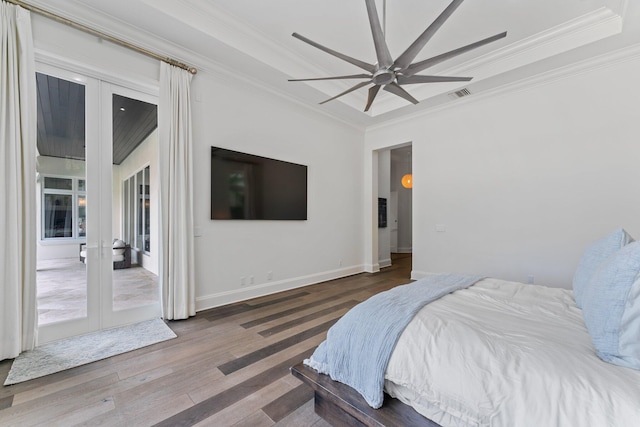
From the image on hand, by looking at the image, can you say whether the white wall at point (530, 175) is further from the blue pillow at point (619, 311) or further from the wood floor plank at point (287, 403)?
the wood floor plank at point (287, 403)

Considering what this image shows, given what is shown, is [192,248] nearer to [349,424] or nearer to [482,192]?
[349,424]

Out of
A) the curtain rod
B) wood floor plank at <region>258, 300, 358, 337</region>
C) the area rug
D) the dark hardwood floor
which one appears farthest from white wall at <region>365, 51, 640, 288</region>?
the area rug

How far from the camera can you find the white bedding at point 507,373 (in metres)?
0.95

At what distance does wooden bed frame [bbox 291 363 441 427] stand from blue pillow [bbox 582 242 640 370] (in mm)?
787

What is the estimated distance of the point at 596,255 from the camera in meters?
1.79

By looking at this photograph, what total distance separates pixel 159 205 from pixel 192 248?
63 centimetres

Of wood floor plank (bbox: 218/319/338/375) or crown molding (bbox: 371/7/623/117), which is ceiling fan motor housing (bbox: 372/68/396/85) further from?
wood floor plank (bbox: 218/319/338/375)

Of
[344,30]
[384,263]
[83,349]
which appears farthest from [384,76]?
[384,263]

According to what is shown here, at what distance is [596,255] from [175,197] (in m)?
3.84

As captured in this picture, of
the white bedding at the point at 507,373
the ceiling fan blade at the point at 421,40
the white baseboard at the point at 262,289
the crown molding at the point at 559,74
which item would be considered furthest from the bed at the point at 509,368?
the crown molding at the point at 559,74

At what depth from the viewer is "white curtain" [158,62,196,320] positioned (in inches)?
123

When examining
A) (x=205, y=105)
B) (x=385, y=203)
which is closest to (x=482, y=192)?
(x=385, y=203)

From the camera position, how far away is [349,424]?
4.86 ft

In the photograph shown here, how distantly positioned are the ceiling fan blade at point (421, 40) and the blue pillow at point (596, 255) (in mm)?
1827
